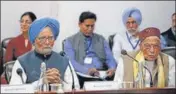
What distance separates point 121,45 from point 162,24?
27.3 inches

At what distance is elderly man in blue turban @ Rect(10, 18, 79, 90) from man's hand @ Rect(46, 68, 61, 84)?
18 millimetres

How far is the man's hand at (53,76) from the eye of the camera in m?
2.00

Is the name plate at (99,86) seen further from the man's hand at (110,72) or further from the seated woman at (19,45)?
the seated woman at (19,45)

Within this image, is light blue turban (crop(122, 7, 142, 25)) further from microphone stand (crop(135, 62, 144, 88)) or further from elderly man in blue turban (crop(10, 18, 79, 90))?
elderly man in blue turban (crop(10, 18, 79, 90))

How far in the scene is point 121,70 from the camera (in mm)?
2520

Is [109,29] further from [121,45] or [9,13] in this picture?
[9,13]

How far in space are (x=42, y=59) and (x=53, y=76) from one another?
0.28 m

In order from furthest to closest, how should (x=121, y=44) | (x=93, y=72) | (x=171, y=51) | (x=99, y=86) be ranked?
(x=121, y=44) < (x=171, y=51) < (x=93, y=72) < (x=99, y=86)

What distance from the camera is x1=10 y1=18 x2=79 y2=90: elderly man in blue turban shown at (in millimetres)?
2167

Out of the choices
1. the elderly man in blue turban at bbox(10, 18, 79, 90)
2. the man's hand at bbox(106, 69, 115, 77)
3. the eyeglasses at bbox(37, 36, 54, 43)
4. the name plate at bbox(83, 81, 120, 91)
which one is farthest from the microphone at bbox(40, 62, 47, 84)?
the man's hand at bbox(106, 69, 115, 77)

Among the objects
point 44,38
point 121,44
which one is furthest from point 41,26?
point 121,44

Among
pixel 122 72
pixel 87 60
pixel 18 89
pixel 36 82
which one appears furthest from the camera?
pixel 87 60

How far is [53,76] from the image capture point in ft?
6.63

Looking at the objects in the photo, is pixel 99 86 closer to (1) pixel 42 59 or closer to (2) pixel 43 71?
(2) pixel 43 71
